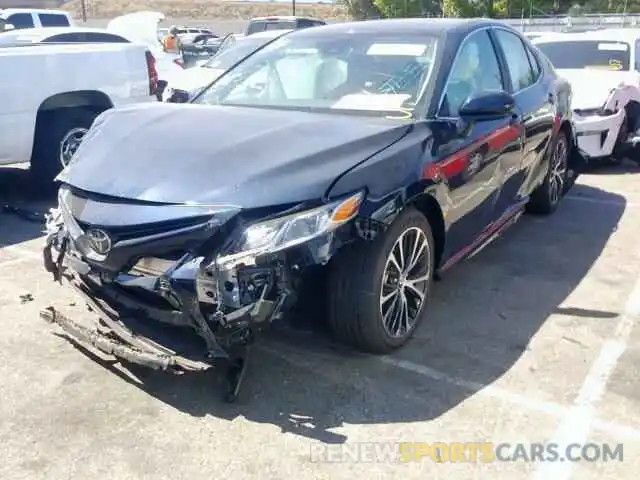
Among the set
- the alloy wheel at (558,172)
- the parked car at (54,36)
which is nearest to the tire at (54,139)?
the parked car at (54,36)

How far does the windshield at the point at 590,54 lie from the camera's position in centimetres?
956

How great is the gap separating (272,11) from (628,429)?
82.2 m

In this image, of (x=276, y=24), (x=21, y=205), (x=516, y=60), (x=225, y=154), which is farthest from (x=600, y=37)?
(x=276, y=24)

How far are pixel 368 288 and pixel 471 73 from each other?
72.4 inches

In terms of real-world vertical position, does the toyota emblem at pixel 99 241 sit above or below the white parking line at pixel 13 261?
above

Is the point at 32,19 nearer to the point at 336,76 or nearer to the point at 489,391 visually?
the point at 336,76

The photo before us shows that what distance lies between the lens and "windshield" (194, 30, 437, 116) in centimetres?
426

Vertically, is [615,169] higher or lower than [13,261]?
lower

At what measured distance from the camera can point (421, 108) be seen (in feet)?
13.4

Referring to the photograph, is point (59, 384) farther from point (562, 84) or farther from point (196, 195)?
point (562, 84)

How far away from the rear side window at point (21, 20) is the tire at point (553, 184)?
13630mm

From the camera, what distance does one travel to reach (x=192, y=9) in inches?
3095

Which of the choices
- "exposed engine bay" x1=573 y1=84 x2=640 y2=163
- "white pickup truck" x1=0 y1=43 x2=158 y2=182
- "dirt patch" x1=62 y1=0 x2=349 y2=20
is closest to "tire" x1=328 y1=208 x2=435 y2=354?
"white pickup truck" x1=0 y1=43 x2=158 y2=182

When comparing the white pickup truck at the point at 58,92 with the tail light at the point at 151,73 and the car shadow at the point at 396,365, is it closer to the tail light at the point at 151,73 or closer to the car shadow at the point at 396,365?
the tail light at the point at 151,73
